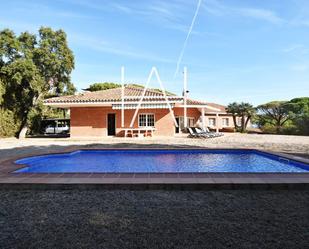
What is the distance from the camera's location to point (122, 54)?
3734 cm

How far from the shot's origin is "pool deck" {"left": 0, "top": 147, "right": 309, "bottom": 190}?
277 inches

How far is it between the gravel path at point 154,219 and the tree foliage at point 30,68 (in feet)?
86.6

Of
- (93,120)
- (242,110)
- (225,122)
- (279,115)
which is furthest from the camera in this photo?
(225,122)

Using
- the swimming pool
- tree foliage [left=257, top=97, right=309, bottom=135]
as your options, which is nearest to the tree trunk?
the swimming pool

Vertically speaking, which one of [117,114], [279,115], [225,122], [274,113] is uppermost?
[274,113]

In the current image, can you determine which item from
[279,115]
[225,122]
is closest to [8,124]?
[225,122]

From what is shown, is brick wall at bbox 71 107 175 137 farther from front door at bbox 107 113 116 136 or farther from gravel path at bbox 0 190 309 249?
gravel path at bbox 0 190 309 249

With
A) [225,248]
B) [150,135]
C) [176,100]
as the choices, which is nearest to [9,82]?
[150,135]

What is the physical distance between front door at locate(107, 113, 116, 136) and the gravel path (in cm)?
2470

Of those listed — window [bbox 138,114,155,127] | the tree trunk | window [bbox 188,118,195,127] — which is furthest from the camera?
window [bbox 188,118,195,127]

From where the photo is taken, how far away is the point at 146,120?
31.1 metres

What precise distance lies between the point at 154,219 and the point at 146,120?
26.2 meters

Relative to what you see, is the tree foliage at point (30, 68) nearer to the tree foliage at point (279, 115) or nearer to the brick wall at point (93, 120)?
the brick wall at point (93, 120)

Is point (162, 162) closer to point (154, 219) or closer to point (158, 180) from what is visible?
point (158, 180)
